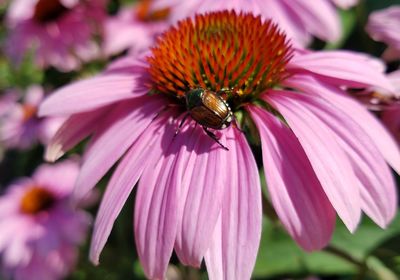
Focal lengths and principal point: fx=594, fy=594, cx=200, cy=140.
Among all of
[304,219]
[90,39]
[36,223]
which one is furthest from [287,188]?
[90,39]

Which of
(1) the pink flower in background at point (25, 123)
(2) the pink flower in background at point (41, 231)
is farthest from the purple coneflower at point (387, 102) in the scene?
(1) the pink flower in background at point (25, 123)

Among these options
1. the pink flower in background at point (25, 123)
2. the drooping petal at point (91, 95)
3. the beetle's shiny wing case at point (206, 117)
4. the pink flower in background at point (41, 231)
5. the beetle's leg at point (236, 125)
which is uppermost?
the beetle's shiny wing case at point (206, 117)

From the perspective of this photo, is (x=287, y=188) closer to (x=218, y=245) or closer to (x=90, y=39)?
(x=218, y=245)

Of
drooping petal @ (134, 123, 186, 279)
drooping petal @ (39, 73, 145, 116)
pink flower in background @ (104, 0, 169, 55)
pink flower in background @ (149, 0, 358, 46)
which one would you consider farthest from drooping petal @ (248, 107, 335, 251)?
pink flower in background @ (104, 0, 169, 55)

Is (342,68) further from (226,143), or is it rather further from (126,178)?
(126,178)

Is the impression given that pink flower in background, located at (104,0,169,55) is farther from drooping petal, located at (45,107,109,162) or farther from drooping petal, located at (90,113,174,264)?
drooping petal, located at (90,113,174,264)

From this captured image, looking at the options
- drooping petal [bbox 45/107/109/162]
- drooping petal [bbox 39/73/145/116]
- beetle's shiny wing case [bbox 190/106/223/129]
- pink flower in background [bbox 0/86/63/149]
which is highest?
beetle's shiny wing case [bbox 190/106/223/129]

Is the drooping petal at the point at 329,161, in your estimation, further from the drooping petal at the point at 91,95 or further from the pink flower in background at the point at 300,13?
the pink flower in background at the point at 300,13
